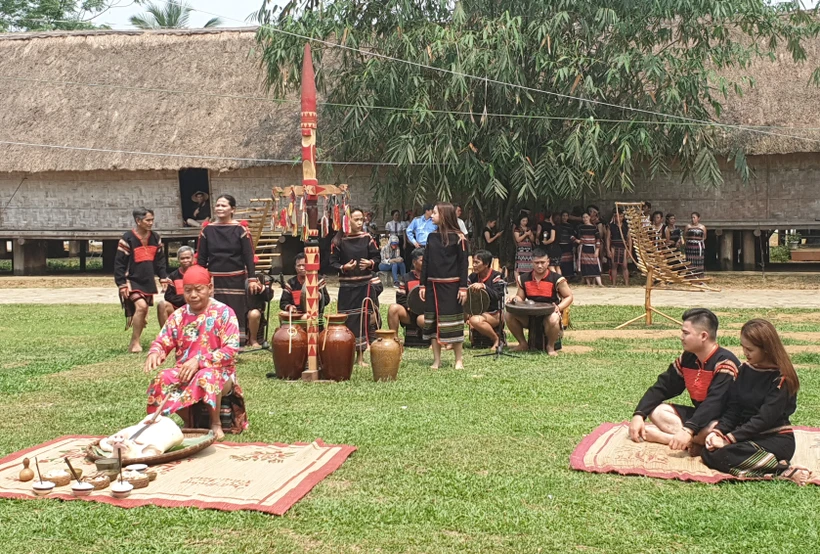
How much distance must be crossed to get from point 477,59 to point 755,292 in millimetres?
6580

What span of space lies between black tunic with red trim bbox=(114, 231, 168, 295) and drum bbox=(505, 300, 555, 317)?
393 cm

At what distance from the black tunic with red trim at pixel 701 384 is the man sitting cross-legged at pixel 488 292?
429 centimetres

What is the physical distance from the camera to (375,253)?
10.1 meters

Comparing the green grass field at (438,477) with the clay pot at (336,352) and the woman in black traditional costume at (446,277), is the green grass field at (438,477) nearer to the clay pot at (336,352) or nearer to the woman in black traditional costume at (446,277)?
the clay pot at (336,352)

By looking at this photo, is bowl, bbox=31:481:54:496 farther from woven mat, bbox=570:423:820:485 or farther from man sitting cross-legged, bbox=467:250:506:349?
man sitting cross-legged, bbox=467:250:506:349

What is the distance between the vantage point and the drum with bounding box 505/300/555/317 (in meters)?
10.5

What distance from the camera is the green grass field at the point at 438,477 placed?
15.6ft

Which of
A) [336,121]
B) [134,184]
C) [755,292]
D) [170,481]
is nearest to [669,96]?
[755,292]

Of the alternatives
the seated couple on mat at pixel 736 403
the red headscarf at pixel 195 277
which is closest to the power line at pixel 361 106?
the red headscarf at pixel 195 277

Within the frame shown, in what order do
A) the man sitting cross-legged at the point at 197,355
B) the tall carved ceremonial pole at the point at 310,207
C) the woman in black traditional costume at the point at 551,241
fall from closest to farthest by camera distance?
1. the man sitting cross-legged at the point at 197,355
2. the tall carved ceremonial pole at the point at 310,207
3. the woman in black traditional costume at the point at 551,241

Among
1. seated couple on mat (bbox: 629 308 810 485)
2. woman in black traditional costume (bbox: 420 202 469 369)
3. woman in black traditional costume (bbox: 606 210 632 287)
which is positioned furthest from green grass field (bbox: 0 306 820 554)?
woman in black traditional costume (bbox: 606 210 632 287)

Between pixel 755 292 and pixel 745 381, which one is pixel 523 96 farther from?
pixel 745 381

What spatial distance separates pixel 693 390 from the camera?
625cm

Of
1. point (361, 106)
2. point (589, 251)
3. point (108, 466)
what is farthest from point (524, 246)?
point (108, 466)
